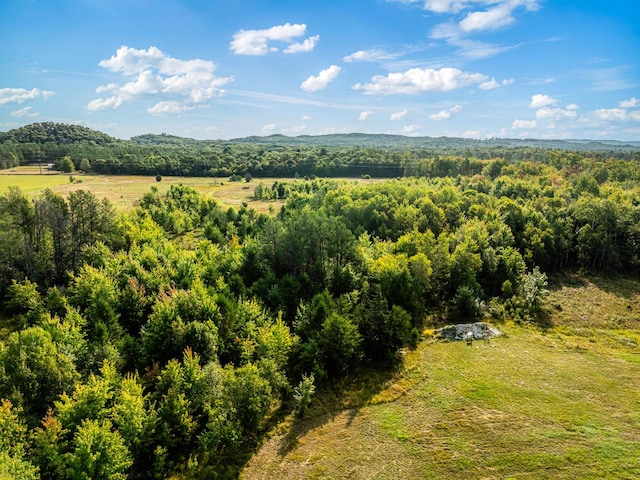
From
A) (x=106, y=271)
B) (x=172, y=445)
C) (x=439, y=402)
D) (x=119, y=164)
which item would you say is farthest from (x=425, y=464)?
→ (x=119, y=164)

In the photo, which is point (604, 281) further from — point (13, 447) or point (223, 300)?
point (13, 447)

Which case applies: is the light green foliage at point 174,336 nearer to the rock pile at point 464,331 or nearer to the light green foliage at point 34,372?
the light green foliage at point 34,372

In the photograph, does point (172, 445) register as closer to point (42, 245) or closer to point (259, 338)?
point (259, 338)

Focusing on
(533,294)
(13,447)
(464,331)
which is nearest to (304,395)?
(13,447)

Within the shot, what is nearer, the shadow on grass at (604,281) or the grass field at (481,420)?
the grass field at (481,420)

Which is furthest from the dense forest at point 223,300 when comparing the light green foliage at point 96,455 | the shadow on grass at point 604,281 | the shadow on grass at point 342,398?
the shadow on grass at point 604,281

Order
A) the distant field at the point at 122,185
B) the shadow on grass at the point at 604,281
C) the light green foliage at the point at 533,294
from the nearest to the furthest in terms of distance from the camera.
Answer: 1. the light green foliage at the point at 533,294
2. the shadow on grass at the point at 604,281
3. the distant field at the point at 122,185
